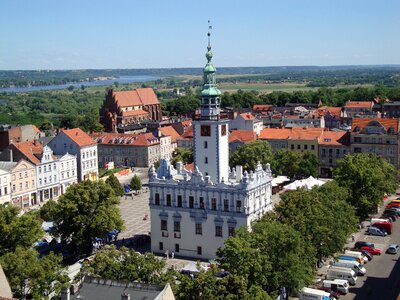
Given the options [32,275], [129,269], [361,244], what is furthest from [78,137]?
[129,269]

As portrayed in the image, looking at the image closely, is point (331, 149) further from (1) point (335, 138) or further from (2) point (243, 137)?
(2) point (243, 137)

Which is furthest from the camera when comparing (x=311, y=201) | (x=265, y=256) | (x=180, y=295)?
(x=311, y=201)

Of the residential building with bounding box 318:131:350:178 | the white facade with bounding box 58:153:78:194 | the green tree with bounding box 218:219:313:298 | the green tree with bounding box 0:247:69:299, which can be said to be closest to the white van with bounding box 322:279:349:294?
the green tree with bounding box 218:219:313:298

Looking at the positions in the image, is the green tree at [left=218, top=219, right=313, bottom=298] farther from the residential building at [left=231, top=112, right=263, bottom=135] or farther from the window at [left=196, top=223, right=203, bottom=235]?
the residential building at [left=231, top=112, right=263, bottom=135]

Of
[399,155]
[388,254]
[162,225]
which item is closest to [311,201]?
[388,254]

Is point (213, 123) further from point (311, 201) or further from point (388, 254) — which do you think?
point (388, 254)

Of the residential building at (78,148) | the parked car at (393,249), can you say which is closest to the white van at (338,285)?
the parked car at (393,249)

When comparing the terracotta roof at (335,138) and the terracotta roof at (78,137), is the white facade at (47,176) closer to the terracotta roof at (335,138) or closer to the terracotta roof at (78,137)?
the terracotta roof at (78,137)
